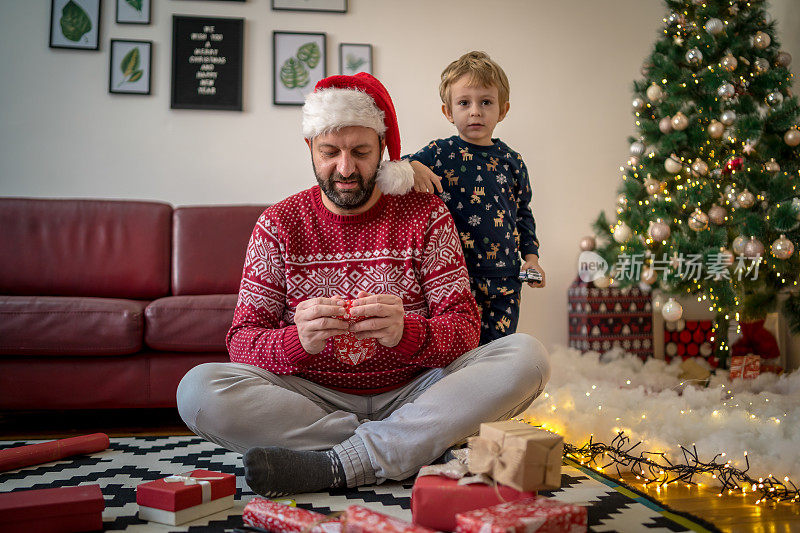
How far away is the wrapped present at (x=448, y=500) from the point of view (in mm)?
1062

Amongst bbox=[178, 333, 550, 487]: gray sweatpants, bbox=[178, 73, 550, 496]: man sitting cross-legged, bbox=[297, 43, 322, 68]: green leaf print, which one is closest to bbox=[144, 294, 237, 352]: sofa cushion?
bbox=[178, 73, 550, 496]: man sitting cross-legged

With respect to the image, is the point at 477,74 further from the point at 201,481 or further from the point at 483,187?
the point at 201,481

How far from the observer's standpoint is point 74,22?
3.14 metres

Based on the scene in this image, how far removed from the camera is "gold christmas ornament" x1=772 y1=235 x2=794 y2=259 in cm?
267

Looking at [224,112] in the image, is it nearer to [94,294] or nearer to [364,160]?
[94,294]

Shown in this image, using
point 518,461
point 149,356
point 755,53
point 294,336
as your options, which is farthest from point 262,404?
point 755,53

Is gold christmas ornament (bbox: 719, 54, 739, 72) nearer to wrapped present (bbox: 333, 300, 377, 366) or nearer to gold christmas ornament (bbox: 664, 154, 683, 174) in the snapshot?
gold christmas ornament (bbox: 664, 154, 683, 174)

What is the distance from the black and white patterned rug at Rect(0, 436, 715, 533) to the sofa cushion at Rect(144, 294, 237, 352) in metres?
0.46

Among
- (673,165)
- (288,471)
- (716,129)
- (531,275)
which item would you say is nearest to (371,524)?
(288,471)

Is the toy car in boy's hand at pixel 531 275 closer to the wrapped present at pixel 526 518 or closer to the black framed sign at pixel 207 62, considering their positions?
the wrapped present at pixel 526 518

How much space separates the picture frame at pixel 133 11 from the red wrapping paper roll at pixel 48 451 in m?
2.31

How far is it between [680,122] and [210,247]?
2295 millimetres

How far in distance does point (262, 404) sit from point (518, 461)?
0.64 meters

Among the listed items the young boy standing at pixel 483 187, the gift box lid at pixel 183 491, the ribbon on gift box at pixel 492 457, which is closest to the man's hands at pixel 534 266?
the young boy standing at pixel 483 187
